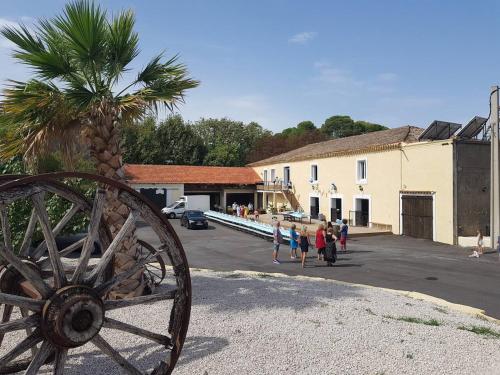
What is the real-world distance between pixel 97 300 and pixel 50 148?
4.86 m

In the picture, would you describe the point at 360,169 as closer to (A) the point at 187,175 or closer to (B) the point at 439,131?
(B) the point at 439,131

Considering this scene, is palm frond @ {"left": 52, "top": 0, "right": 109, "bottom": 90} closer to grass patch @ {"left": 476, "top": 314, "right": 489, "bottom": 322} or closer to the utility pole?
grass patch @ {"left": 476, "top": 314, "right": 489, "bottom": 322}

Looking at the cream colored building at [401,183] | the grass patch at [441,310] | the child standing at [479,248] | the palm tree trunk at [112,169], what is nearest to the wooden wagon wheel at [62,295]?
the palm tree trunk at [112,169]

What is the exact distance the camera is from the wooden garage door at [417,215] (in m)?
22.6

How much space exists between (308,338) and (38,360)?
3.74 m

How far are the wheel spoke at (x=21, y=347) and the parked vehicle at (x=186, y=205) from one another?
2867cm

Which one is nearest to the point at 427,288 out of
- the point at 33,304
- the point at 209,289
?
the point at 209,289

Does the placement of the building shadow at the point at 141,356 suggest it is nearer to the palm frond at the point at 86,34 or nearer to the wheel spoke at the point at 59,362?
the wheel spoke at the point at 59,362

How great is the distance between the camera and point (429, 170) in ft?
73.9

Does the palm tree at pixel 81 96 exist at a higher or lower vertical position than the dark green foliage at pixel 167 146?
lower

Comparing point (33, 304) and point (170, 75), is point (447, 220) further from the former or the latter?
point (33, 304)

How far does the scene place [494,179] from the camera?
20.2 m

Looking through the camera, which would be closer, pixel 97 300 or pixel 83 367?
pixel 97 300

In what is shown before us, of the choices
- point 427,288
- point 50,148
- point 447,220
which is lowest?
point 427,288
